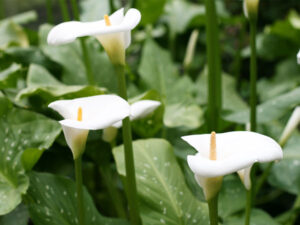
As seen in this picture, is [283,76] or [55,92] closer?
[55,92]

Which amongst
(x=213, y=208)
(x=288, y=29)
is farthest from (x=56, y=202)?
(x=288, y=29)

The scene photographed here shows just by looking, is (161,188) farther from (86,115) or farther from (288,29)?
(288,29)

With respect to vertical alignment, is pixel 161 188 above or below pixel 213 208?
below

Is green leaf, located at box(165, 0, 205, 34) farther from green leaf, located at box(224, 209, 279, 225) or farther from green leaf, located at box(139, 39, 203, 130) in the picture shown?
green leaf, located at box(224, 209, 279, 225)

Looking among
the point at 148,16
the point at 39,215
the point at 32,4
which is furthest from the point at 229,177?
the point at 32,4

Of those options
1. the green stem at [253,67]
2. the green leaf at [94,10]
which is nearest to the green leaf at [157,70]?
the green leaf at [94,10]

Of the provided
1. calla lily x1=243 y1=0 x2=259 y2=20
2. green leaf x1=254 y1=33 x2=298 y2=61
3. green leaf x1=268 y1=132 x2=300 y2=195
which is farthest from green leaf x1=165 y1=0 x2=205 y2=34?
calla lily x1=243 y1=0 x2=259 y2=20
